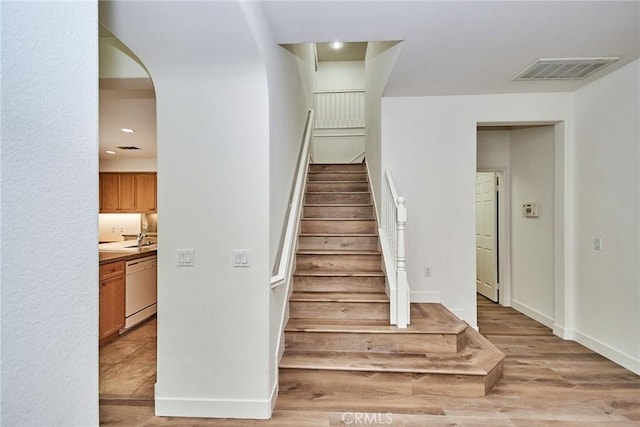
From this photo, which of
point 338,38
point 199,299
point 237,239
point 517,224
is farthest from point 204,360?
point 517,224

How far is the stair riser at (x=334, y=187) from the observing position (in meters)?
4.57

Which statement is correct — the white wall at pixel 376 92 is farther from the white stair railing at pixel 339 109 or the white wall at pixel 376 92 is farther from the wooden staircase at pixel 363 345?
the white stair railing at pixel 339 109

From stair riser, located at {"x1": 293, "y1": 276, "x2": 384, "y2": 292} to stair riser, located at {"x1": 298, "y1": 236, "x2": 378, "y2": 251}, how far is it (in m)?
0.52

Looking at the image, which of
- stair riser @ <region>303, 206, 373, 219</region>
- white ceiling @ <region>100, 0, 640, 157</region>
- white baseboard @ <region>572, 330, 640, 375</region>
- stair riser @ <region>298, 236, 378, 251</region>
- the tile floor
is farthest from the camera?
stair riser @ <region>303, 206, 373, 219</region>

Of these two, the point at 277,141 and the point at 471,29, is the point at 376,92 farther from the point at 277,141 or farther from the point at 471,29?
the point at 277,141

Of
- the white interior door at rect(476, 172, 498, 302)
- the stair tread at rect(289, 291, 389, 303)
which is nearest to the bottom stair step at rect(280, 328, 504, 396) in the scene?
the stair tread at rect(289, 291, 389, 303)

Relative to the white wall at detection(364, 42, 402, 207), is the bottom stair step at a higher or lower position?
lower

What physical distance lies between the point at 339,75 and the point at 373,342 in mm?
5553

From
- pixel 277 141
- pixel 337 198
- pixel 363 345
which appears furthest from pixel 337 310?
pixel 337 198

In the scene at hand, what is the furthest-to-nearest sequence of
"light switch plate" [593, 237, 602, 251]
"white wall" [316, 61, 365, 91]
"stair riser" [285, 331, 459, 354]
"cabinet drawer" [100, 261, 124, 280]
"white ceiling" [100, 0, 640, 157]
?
"white wall" [316, 61, 365, 91]
"cabinet drawer" [100, 261, 124, 280]
"light switch plate" [593, 237, 602, 251]
"stair riser" [285, 331, 459, 354]
"white ceiling" [100, 0, 640, 157]

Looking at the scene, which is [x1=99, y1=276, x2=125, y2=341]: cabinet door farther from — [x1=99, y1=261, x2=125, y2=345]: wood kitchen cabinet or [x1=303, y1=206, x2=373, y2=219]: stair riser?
[x1=303, y1=206, x2=373, y2=219]: stair riser

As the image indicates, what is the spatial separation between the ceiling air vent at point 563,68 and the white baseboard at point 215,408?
3.50 meters

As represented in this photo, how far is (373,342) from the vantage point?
278cm

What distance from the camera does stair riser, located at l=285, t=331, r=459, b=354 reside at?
108 inches
